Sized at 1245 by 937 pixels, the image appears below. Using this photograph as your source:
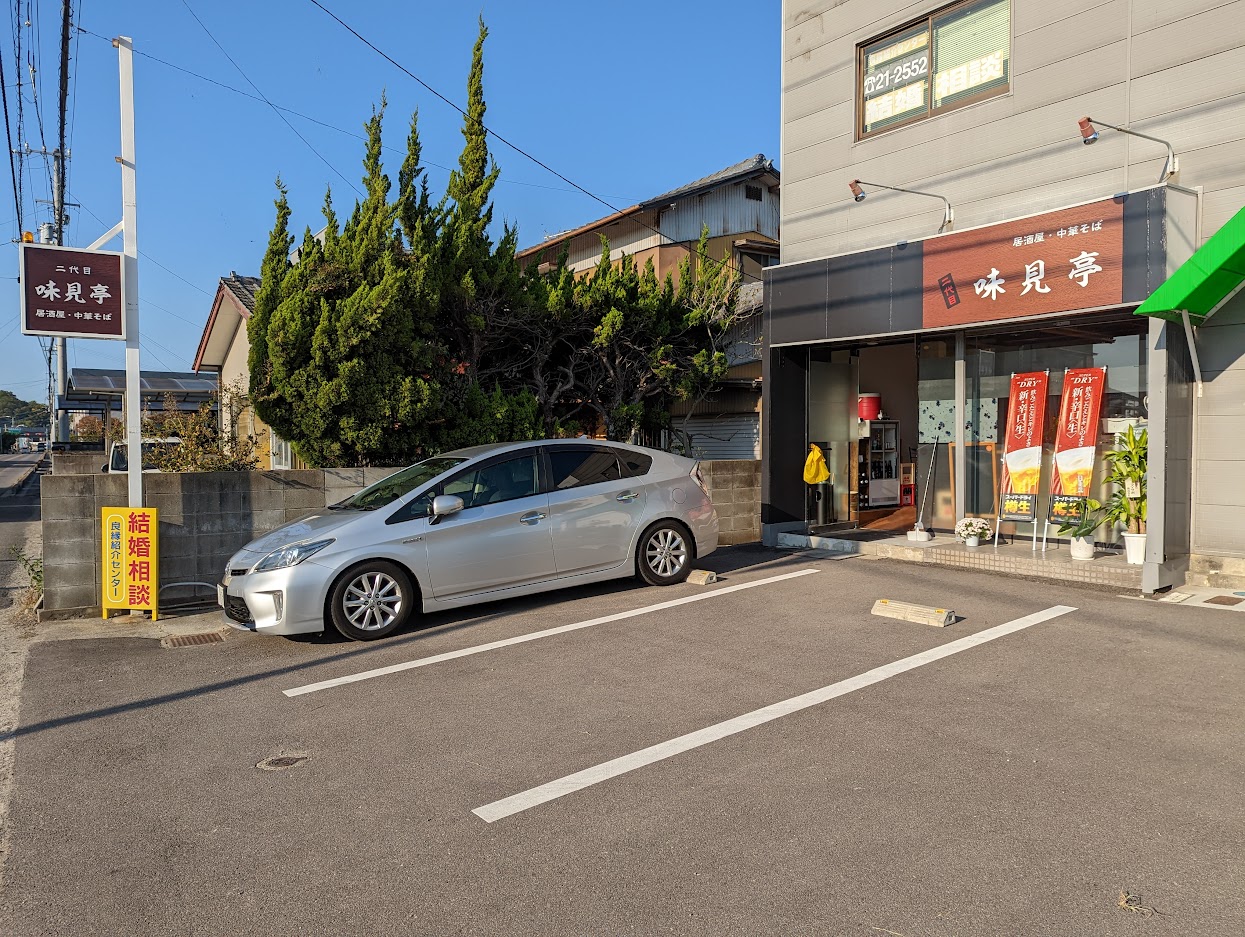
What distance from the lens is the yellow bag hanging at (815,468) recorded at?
36.0ft

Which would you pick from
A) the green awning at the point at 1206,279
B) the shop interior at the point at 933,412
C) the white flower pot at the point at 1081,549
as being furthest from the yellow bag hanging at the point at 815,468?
the green awning at the point at 1206,279

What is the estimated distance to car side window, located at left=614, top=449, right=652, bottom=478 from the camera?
25.8 feet

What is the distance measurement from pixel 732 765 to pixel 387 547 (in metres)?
3.48

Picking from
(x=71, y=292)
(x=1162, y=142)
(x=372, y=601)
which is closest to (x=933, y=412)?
(x=1162, y=142)

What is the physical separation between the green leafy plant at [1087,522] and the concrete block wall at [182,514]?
23.7ft

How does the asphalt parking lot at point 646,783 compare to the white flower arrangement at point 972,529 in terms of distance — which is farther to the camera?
the white flower arrangement at point 972,529

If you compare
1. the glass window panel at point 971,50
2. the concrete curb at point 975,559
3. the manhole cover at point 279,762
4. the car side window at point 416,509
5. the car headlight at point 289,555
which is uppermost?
the glass window panel at point 971,50

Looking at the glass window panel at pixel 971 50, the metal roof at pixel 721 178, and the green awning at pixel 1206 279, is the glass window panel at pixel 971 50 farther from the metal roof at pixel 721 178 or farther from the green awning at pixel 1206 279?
the metal roof at pixel 721 178

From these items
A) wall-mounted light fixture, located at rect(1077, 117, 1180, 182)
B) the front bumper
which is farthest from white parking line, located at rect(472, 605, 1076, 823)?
wall-mounted light fixture, located at rect(1077, 117, 1180, 182)

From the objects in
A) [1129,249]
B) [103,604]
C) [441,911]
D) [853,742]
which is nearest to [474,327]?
[103,604]

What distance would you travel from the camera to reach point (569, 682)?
5.26 meters

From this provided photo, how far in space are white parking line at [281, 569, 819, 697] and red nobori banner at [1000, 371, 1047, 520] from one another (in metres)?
2.86

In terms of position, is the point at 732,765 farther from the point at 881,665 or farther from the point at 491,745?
the point at 881,665

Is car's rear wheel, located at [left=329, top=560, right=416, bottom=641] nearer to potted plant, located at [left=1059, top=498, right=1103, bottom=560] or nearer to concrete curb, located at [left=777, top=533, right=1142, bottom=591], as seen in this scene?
concrete curb, located at [left=777, top=533, right=1142, bottom=591]
